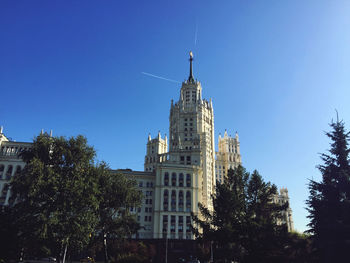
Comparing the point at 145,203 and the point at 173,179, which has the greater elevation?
the point at 173,179

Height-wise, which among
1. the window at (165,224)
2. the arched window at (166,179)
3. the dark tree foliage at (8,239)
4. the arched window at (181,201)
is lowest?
the dark tree foliage at (8,239)

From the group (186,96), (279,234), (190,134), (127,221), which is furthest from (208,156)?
(279,234)

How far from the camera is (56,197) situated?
43500 millimetres

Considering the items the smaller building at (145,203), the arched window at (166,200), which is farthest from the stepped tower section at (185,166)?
the smaller building at (145,203)

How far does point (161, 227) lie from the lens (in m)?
90.6

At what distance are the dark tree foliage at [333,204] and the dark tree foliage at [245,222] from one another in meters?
6.02

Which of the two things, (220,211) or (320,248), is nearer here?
(320,248)

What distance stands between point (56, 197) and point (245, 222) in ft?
92.8

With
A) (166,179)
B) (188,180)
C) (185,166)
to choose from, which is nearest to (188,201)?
(188,180)

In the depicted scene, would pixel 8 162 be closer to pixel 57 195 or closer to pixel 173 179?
pixel 173 179

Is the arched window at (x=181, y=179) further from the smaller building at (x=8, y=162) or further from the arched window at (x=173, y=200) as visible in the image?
the smaller building at (x=8, y=162)

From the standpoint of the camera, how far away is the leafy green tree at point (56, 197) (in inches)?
1622

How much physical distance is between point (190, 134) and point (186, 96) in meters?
22.4

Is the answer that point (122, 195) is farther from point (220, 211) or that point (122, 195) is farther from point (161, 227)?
point (161, 227)
